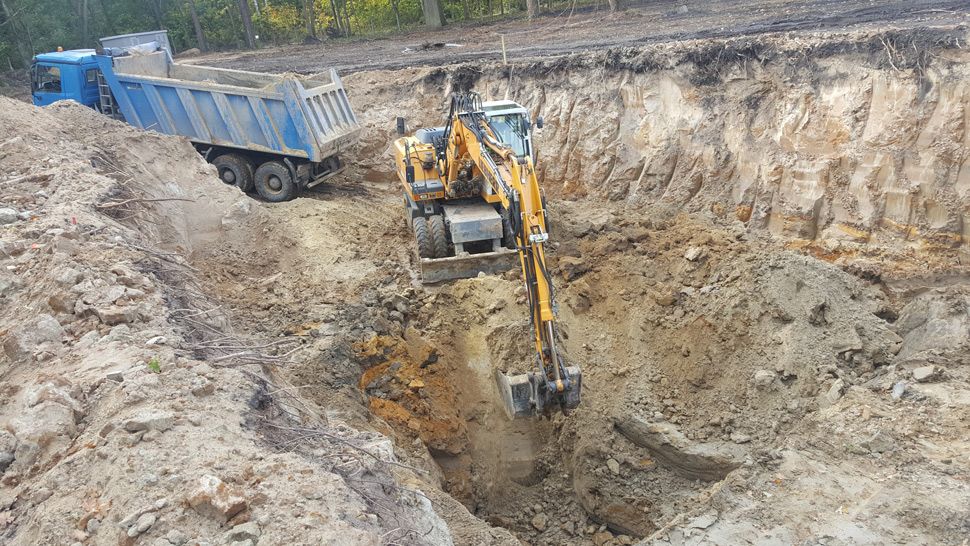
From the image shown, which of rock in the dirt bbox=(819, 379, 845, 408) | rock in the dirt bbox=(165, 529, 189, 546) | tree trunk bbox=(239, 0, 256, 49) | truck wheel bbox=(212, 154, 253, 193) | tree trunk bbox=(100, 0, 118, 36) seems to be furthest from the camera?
tree trunk bbox=(100, 0, 118, 36)

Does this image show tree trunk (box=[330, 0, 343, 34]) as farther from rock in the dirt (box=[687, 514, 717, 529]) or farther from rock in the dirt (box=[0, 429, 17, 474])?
rock in the dirt (box=[0, 429, 17, 474])

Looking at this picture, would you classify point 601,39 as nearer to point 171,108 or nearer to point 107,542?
point 171,108

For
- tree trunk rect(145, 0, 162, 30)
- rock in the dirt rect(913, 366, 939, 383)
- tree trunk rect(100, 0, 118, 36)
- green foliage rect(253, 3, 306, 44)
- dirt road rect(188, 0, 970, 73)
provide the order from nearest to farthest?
rock in the dirt rect(913, 366, 939, 383) → dirt road rect(188, 0, 970, 73) → green foliage rect(253, 3, 306, 44) → tree trunk rect(100, 0, 118, 36) → tree trunk rect(145, 0, 162, 30)

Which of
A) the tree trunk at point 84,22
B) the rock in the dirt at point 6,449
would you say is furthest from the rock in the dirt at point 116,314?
the tree trunk at point 84,22

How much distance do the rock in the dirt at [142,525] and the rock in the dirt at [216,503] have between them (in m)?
0.18

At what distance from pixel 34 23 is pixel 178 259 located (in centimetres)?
2529

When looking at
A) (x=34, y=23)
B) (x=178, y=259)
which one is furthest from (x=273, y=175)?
(x=34, y=23)

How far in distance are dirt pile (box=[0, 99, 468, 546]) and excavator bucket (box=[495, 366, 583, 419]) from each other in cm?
171

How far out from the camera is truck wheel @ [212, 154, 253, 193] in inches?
538

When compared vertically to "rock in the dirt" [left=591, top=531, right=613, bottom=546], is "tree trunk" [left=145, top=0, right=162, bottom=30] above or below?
above

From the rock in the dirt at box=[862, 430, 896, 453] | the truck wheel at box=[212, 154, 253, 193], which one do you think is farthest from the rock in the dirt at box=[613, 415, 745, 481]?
the truck wheel at box=[212, 154, 253, 193]

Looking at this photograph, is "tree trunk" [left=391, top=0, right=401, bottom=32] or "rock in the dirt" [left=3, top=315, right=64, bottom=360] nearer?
"rock in the dirt" [left=3, top=315, right=64, bottom=360]

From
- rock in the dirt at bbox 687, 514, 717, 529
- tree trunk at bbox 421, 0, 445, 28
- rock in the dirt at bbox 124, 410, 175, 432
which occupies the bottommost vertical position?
rock in the dirt at bbox 687, 514, 717, 529

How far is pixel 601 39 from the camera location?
1623 centimetres
